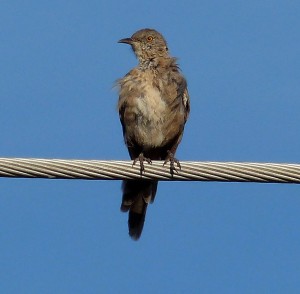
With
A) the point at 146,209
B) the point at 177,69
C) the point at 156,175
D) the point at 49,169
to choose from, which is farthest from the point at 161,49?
the point at 49,169

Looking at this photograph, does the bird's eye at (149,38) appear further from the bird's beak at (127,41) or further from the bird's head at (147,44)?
the bird's beak at (127,41)

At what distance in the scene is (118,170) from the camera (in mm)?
8484

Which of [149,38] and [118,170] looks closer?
[118,170]

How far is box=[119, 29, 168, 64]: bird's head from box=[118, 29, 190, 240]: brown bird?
0.21 meters

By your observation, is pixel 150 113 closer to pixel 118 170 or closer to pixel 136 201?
pixel 136 201

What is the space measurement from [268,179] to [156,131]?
13.3 feet

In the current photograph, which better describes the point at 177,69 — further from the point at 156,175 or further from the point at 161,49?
the point at 156,175

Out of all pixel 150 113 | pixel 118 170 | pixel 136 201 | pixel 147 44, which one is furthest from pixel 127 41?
pixel 118 170

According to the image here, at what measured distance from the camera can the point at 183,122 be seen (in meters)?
12.4

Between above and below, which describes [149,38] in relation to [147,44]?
above

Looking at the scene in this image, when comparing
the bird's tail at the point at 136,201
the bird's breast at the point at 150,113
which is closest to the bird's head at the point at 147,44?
the bird's breast at the point at 150,113

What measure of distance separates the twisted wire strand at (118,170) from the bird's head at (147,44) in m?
4.59

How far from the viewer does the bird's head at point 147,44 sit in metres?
13.0

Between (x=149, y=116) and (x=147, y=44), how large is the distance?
1625 millimetres
